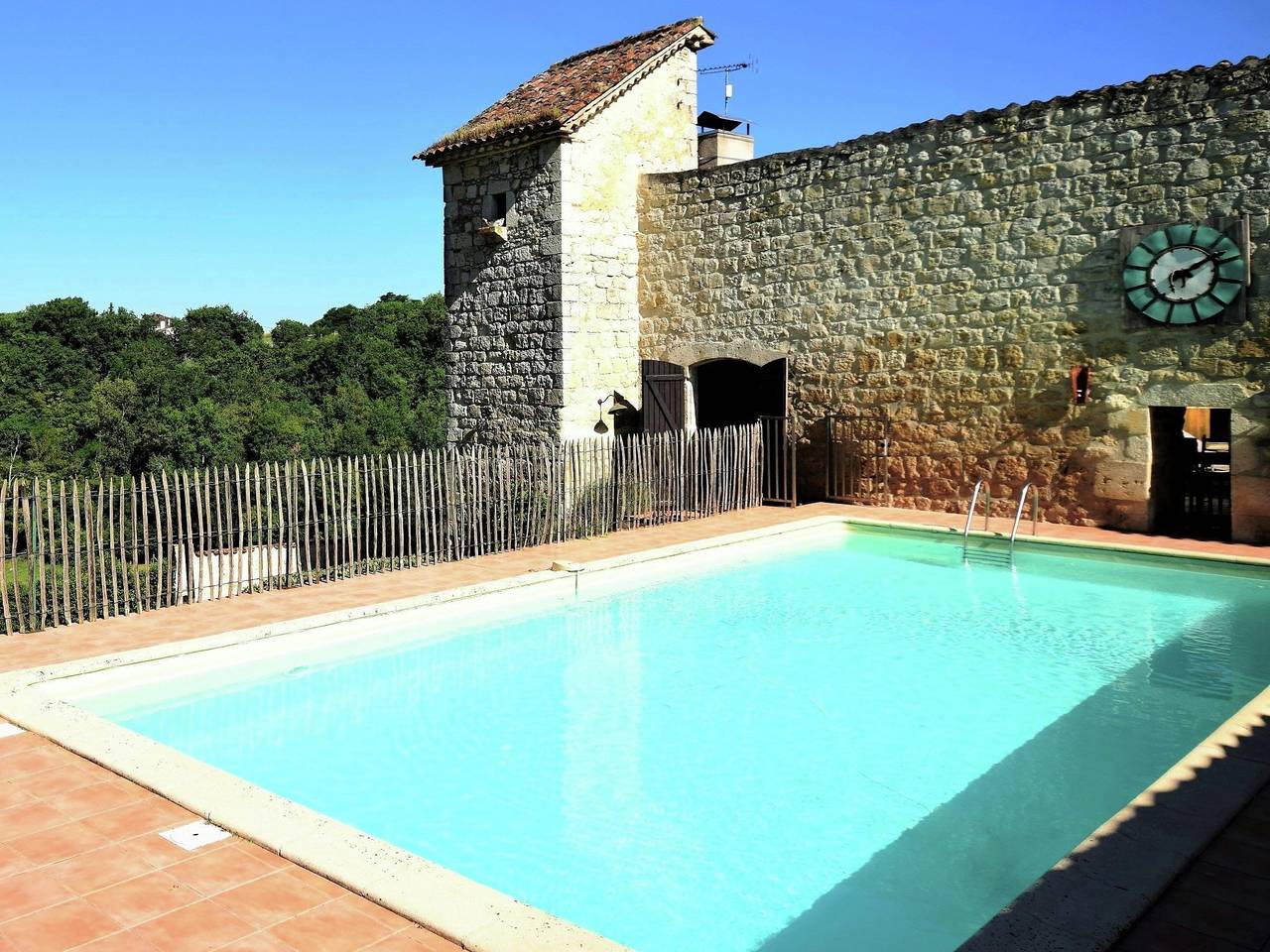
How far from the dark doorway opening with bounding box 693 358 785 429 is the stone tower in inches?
39.8

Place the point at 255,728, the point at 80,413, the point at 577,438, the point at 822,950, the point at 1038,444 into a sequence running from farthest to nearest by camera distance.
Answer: the point at 80,413 → the point at 577,438 → the point at 1038,444 → the point at 255,728 → the point at 822,950

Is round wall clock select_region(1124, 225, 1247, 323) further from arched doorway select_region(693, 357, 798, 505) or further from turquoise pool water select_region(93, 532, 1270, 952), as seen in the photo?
arched doorway select_region(693, 357, 798, 505)

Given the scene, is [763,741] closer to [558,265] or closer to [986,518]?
[986,518]

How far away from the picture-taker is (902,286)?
11.8 m

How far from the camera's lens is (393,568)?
28.9 feet

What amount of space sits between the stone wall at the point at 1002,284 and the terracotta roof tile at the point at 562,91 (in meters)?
1.74

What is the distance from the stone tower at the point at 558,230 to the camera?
43.5ft

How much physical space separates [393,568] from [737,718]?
4.17 metres

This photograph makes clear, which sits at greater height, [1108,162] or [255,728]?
[1108,162]

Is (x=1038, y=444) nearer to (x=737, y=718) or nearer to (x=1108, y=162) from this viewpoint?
(x=1108, y=162)

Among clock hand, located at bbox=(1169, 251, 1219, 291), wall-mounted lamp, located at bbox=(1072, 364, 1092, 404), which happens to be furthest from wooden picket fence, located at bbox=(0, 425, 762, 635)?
clock hand, located at bbox=(1169, 251, 1219, 291)

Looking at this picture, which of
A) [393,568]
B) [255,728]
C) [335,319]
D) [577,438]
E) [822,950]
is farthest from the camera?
[335,319]

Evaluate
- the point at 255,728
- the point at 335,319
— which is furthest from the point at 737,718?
the point at 335,319

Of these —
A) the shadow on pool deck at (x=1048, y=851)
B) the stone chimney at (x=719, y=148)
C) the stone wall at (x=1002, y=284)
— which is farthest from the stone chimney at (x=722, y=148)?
the shadow on pool deck at (x=1048, y=851)
